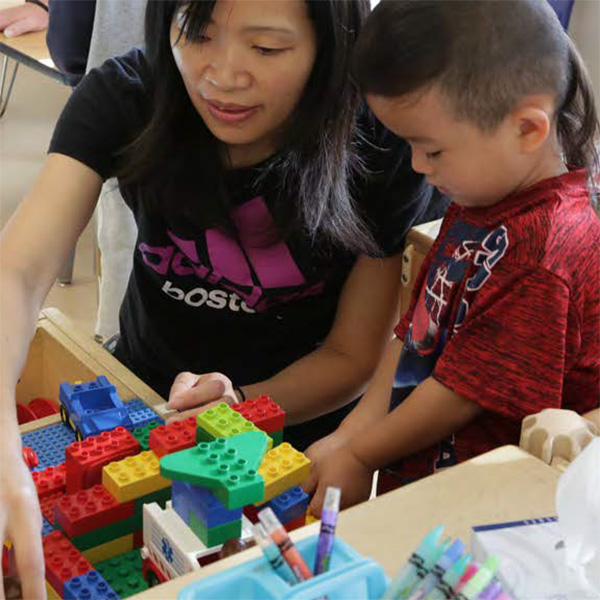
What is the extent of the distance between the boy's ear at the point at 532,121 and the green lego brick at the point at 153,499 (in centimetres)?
43

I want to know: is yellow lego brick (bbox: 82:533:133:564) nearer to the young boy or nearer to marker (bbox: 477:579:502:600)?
the young boy

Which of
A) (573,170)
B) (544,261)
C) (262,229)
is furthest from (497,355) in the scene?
(262,229)

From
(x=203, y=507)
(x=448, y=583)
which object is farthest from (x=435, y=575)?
(x=203, y=507)

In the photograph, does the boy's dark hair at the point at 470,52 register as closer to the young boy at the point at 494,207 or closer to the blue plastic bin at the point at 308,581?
the young boy at the point at 494,207

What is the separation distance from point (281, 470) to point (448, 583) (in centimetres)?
33

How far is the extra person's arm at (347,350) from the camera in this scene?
1.11 m

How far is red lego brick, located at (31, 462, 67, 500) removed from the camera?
2.68 ft

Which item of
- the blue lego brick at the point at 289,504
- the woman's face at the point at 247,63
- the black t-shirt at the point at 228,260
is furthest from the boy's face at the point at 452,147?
the blue lego brick at the point at 289,504

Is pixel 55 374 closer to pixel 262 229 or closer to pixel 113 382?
pixel 113 382

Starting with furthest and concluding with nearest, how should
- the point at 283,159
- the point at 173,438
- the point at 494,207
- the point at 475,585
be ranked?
1. the point at 283,159
2. the point at 494,207
3. the point at 173,438
4. the point at 475,585

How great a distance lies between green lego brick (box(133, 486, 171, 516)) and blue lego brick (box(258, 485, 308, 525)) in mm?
82

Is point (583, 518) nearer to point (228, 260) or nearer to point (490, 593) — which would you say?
point (490, 593)

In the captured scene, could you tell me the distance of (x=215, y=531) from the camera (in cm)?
68

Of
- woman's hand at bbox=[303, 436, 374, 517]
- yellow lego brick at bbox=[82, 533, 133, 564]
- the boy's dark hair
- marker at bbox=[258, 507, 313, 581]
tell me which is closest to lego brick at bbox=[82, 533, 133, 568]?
yellow lego brick at bbox=[82, 533, 133, 564]
